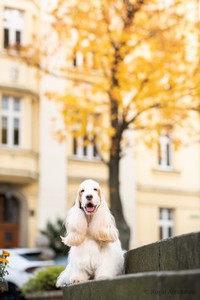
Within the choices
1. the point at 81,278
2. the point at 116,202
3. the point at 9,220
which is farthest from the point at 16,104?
the point at 81,278

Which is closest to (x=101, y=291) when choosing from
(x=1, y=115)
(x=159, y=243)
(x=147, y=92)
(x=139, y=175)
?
(x=159, y=243)

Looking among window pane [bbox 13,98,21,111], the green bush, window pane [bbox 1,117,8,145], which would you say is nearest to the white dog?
the green bush

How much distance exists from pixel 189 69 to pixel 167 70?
667mm

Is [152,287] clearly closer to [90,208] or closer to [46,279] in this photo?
[90,208]

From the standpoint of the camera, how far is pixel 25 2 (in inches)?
1155

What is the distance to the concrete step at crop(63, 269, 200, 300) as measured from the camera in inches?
172

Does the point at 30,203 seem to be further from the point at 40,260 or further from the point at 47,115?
the point at 40,260

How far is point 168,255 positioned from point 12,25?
23.8 m

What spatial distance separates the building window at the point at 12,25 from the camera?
29266 millimetres

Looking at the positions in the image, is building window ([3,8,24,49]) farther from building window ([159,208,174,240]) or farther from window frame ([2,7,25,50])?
building window ([159,208,174,240])

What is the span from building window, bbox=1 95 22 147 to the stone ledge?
20.9 meters

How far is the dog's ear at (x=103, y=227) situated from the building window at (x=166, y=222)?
25569mm

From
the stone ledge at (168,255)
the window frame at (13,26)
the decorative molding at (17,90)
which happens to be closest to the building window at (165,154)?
the decorative molding at (17,90)

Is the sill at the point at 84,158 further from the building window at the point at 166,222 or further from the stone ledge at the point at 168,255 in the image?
the stone ledge at the point at 168,255
